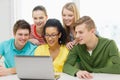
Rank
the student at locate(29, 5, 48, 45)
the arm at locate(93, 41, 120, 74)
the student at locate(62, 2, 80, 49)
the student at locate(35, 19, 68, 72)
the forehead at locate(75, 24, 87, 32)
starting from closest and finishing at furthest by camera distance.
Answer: the arm at locate(93, 41, 120, 74) → the forehead at locate(75, 24, 87, 32) → the student at locate(35, 19, 68, 72) → the student at locate(62, 2, 80, 49) → the student at locate(29, 5, 48, 45)

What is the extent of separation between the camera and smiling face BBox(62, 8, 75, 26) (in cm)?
265

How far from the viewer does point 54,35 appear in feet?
7.52

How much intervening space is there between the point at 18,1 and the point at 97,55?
226cm

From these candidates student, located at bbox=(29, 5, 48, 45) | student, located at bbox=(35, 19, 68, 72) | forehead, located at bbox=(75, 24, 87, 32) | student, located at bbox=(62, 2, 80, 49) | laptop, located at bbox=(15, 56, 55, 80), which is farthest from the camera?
student, located at bbox=(29, 5, 48, 45)

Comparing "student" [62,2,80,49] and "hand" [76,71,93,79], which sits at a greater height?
"student" [62,2,80,49]

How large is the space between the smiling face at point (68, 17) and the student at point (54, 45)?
0.29 m

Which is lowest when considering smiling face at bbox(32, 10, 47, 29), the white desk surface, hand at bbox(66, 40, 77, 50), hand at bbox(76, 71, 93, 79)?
the white desk surface

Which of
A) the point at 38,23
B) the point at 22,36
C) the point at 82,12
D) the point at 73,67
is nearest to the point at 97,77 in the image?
the point at 73,67

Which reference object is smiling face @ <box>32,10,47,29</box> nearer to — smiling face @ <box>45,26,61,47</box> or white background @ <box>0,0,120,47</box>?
smiling face @ <box>45,26,61,47</box>

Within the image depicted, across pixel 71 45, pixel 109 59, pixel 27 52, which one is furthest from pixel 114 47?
pixel 27 52

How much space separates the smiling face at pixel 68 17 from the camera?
8.68 ft

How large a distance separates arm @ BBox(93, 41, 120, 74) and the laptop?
531 mm

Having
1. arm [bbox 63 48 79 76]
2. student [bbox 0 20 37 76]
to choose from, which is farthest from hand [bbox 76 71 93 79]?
student [bbox 0 20 37 76]

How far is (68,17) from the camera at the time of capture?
266cm
